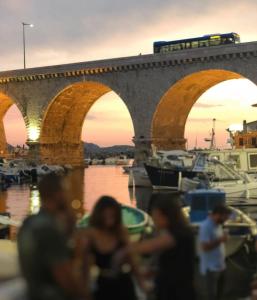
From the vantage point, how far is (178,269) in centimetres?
534

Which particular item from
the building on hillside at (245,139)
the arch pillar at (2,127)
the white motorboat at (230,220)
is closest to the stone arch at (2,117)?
the arch pillar at (2,127)

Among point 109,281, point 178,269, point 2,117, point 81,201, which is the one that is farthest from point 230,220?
point 2,117

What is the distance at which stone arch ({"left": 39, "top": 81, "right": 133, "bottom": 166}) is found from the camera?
57406 millimetres

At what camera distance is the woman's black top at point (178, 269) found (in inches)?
209

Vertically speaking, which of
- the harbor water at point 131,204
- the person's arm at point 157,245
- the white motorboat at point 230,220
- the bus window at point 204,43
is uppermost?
the bus window at point 204,43

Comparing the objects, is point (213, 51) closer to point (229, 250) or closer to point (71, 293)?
point (229, 250)

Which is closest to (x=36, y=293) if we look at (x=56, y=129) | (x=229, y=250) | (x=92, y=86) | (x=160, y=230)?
(x=160, y=230)

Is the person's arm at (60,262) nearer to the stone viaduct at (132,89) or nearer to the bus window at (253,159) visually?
the bus window at (253,159)

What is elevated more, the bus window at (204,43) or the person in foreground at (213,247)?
the bus window at (204,43)

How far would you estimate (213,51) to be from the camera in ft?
150

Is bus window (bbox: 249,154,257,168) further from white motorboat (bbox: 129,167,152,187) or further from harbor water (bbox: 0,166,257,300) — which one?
white motorboat (bbox: 129,167,152,187)

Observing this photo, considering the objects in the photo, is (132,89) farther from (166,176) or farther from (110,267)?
(110,267)

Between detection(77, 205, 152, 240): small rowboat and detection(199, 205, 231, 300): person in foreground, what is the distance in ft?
8.12

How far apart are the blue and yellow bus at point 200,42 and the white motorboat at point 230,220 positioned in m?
34.3
